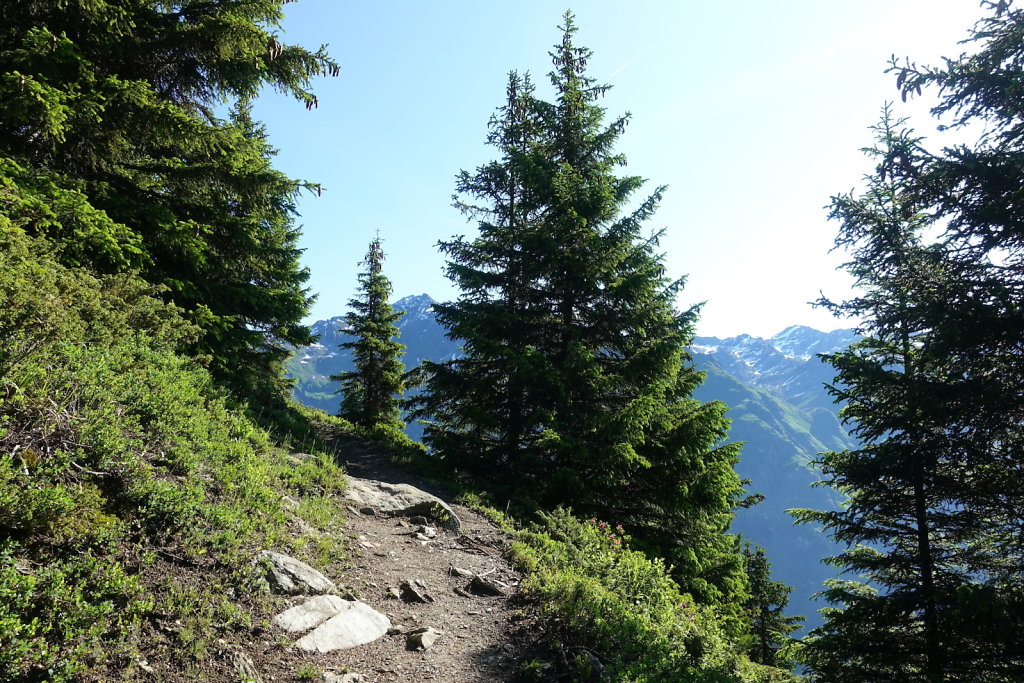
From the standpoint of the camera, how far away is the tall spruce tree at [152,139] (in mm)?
7648

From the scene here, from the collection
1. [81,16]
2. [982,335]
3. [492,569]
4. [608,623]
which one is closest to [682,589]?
[492,569]

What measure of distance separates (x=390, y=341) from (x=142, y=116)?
19815mm

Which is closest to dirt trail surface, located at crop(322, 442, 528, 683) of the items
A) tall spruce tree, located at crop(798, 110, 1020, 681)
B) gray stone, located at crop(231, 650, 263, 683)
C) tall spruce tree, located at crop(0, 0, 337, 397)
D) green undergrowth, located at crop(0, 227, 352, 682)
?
gray stone, located at crop(231, 650, 263, 683)

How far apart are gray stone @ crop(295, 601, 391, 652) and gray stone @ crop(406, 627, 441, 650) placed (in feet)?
1.12

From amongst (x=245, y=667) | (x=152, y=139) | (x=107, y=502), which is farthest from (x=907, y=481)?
(x=152, y=139)

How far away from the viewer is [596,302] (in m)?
13.9

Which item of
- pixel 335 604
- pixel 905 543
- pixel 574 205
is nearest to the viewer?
pixel 335 604

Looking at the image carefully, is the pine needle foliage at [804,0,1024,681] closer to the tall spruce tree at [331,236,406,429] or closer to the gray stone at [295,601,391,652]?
the gray stone at [295,601,391,652]

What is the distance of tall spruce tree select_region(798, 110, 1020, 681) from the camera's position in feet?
Result: 27.3

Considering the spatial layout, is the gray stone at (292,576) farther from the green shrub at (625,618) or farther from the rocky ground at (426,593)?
the green shrub at (625,618)

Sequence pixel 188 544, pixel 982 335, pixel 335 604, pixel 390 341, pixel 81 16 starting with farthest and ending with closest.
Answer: pixel 390 341 < pixel 81 16 < pixel 982 335 < pixel 335 604 < pixel 188 544

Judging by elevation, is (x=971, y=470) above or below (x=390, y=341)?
below

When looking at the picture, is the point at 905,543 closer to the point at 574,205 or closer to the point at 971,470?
the point at 971,470

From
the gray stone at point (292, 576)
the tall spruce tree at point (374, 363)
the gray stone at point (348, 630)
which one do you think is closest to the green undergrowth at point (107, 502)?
the gray stone at point (292, 576)
